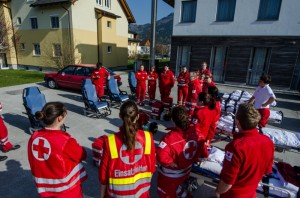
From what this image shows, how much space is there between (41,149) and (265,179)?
10.9 feet

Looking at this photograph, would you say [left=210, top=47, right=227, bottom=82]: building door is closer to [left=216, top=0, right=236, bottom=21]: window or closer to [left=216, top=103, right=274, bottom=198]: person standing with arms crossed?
[left=216, top=0, right=236, bottom=21]: window

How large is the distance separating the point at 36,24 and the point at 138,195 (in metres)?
23.3

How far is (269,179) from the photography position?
317 cm

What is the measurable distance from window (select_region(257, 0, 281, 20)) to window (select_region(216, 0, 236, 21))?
1848 millimetres

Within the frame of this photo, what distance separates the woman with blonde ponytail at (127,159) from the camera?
2.05 m

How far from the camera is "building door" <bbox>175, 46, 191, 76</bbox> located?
16875 millimetres

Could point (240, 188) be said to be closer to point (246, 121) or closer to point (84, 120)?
point (246, 121)

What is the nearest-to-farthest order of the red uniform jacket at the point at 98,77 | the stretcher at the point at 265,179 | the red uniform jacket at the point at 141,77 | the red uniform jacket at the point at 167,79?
the stretcher at the point at 265,179, the red uniform jacket at the point at 98,77, the red uniform jacket at the point at 141,77, the red uniform jacket at the point at 167,79

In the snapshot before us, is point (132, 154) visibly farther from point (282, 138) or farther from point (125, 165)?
point (282, 138)

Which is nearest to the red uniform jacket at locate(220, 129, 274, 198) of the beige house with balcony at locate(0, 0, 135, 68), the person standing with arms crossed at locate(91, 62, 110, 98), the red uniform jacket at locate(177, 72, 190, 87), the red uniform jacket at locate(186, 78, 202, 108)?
the red uniform jacket at locate(186, 78, 202, 108)

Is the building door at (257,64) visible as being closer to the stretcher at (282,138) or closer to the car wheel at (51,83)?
the stretcher at (282,138)

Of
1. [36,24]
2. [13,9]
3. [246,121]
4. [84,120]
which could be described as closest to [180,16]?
[84,120]

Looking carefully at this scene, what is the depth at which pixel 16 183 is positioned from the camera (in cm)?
373

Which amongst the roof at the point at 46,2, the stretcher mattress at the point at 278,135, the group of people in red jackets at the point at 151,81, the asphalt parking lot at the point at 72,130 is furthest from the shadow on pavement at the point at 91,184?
the roof at the point at 46,2
